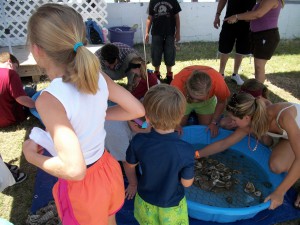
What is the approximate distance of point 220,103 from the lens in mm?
2547

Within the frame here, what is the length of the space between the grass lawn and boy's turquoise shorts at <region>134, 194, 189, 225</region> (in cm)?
90

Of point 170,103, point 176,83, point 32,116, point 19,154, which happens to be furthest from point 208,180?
point 32,116

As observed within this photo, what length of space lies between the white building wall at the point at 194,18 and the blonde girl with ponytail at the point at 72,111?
4784 millimetres

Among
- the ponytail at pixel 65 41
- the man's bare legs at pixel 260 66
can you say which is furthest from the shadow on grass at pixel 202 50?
the ponytail at pixel 65 41

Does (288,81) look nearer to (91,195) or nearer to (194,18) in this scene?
(194,18)

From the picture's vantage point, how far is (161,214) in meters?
1.48

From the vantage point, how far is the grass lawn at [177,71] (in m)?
2.08

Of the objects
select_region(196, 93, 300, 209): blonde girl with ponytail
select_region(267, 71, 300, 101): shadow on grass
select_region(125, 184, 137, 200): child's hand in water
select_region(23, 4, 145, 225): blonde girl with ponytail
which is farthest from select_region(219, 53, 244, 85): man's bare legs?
select_region(23, 4, 145, 225): blonde girl with ponytail

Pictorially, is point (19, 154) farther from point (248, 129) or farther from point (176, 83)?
point (248, 129)

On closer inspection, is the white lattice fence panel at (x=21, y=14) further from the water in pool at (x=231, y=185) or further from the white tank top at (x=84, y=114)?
the white tank top at (x=84, y=114)

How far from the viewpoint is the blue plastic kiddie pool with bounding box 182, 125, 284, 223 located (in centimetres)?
168

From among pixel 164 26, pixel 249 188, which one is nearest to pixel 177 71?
pixel 164 26

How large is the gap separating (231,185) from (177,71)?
2569mm

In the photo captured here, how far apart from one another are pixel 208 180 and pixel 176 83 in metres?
0.87
